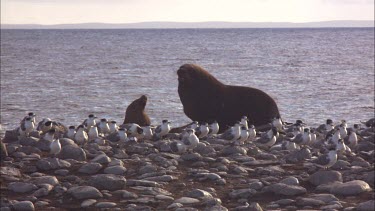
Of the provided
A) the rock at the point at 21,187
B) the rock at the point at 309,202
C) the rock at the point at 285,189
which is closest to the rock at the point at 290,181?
the rock at the point at 285,189

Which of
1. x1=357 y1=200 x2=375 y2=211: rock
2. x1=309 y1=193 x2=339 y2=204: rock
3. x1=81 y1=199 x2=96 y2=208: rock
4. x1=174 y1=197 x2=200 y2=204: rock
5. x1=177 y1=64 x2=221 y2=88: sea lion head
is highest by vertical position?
x1=177 y1=64 x2=221 y2=88: sea lion head

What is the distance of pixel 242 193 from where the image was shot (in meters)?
13.4

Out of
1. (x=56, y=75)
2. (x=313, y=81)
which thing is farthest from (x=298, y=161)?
(x=56, y=75)

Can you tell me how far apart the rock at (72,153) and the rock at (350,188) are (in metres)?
5.65

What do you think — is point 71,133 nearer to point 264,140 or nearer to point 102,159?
point 102,159

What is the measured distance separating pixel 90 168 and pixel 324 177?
15.2ft

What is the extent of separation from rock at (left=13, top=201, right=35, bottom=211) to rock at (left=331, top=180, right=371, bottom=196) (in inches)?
211

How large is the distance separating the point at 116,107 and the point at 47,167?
22.1 meters

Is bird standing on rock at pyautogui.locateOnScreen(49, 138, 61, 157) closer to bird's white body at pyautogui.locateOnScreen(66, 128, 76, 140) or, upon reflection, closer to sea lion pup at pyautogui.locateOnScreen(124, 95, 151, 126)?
bird's white body at pyautogui.locateOnScreen(66, 128, 76, 140)

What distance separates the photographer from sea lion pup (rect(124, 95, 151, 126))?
23109mm

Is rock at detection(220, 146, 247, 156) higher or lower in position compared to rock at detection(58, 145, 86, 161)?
lower

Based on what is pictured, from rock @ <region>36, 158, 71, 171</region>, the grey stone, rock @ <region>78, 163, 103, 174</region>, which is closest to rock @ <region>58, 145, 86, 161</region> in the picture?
rock @ <region>36, 158, 71, 171</region>

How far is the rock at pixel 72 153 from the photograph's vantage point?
16.2m

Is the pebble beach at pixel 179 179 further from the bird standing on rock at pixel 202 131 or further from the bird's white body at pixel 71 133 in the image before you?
the bird standing on rock at pixel 202 131
